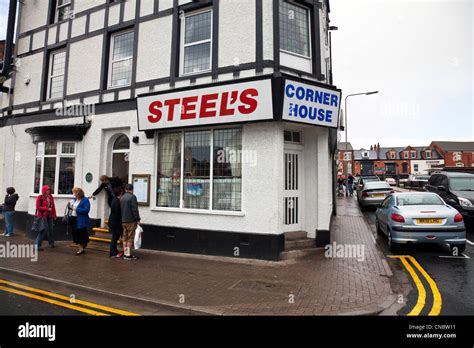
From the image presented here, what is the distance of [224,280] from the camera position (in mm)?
6074

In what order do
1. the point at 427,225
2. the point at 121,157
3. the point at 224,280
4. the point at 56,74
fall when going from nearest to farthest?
the point at 224,280 < the point at 427,225 < the point at 121,157 < the point at 56,74

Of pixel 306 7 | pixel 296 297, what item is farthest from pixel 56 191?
pixel 306 7

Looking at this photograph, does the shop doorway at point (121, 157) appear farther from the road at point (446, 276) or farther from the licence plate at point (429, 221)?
the licence plate at point (429, 221)

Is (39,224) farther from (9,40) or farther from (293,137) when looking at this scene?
(9,40)

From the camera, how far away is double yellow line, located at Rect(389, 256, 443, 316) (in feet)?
15.4

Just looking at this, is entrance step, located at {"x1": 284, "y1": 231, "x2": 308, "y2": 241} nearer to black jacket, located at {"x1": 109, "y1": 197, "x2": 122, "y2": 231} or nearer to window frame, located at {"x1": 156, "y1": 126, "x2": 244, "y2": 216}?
window frame, located at {"x1": 156, "y1": 126, "x2": 244, "y2": 216}

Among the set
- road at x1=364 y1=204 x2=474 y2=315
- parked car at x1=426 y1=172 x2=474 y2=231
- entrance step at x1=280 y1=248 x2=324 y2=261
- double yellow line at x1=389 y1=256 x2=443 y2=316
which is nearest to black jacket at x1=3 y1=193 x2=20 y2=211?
entrance step at x1=280 y1=248 x2=324 y2=261

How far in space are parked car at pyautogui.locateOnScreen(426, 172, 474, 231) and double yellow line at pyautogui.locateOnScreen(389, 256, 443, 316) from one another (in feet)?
14.8

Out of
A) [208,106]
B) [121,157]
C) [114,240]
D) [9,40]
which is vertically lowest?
[114,240]

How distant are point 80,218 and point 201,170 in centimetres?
372

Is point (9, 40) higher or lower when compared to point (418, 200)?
higher

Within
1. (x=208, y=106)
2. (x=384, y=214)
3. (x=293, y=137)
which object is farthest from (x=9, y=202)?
(x=384, y=214)

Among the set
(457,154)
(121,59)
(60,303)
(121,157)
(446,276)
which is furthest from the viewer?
(457,154)

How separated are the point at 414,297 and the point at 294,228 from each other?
12.7 ft
